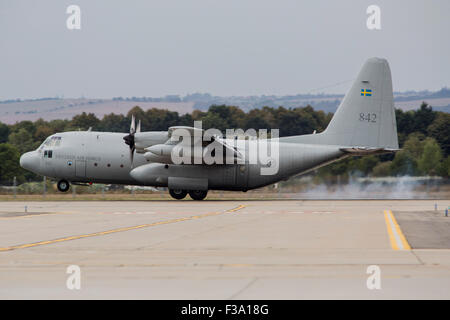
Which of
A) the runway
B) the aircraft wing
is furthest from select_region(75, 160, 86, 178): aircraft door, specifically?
the aircraft wing

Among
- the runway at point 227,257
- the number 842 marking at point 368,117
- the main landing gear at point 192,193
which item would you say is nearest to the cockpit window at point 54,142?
the main landing gear at point 192,193

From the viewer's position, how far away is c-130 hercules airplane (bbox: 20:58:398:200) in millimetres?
38156

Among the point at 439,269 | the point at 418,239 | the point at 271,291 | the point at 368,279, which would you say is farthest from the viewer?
the point at 418,239

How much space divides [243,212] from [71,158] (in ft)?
45.6

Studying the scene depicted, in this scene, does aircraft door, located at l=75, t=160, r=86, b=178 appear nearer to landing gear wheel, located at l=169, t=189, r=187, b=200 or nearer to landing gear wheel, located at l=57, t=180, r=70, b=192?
landing gear wheel, located at l=57, t=180, r=70, b=192

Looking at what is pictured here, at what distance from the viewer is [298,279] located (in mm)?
10812

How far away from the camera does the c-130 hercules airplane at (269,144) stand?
125ft

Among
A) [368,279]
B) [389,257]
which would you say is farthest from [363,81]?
[368,279]

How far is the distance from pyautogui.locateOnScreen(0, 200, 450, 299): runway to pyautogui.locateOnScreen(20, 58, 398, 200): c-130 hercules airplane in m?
12.7

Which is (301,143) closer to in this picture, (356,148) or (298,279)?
(356,148)

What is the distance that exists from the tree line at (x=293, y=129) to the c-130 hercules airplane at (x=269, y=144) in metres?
5.91

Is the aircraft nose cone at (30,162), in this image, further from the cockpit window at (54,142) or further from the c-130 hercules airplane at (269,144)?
the c-130 hercules airplane at (269,144)

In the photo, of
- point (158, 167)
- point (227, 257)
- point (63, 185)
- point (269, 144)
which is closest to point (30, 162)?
point (63, 185)

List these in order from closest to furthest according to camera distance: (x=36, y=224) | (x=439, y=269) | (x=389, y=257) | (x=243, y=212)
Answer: (x=439, y=269) → (x=389, y=257) → (x=36, y=224) → (x=243, y=212)
